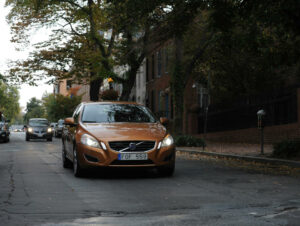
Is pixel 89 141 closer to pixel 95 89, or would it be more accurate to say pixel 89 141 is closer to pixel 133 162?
pixel 133 162

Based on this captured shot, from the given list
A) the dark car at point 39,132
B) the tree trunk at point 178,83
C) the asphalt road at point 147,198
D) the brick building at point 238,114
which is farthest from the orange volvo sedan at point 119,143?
the dark car at point 39,132

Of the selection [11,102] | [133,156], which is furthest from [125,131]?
[11,102]

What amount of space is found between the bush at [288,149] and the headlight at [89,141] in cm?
590

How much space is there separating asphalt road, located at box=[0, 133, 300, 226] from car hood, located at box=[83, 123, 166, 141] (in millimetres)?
805

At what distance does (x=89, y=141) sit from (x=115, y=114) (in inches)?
57.6

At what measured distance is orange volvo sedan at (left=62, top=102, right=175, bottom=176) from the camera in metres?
9.80

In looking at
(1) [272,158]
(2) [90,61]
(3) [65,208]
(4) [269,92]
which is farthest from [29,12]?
(3) [65,208]

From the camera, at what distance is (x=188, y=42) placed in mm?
26266

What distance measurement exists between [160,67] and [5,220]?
120ft

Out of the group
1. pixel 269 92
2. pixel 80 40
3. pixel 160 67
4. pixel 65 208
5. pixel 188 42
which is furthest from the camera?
pixel 160 67

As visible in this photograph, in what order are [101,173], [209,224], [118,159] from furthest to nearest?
[101,173] → [118,159] → [209,224]

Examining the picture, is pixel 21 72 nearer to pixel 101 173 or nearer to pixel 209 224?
pixel 101 173

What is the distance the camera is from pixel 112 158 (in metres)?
9.77

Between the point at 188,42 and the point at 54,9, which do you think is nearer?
the point at 188,42
